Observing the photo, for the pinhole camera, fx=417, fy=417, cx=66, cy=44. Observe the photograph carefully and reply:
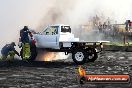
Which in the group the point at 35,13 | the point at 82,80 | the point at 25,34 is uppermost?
the point at 35,13

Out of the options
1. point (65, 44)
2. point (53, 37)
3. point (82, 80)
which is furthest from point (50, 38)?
point (82, 80)

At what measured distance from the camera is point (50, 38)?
22.6 meters

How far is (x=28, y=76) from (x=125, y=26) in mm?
25567

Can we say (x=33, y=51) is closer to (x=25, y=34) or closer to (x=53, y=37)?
(x=25, y=34)

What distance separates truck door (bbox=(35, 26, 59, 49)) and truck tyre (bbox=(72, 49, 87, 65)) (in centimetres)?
119

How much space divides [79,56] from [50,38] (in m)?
2.01

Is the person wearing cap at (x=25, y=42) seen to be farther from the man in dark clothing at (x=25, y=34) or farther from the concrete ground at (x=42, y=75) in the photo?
the concrete ground at (x=42, y=75)

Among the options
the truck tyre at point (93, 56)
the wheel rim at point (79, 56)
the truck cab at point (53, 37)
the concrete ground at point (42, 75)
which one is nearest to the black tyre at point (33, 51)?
the truck cab at point (53, 37)

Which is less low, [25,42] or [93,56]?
[25,42]

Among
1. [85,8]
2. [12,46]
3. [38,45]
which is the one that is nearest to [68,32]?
[38,45]

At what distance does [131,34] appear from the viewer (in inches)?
1547

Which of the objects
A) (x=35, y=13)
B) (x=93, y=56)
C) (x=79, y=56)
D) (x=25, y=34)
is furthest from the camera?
(x=35, y=13)

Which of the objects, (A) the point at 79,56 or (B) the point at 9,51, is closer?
(A) the point at 79,56

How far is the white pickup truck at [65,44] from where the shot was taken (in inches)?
856
